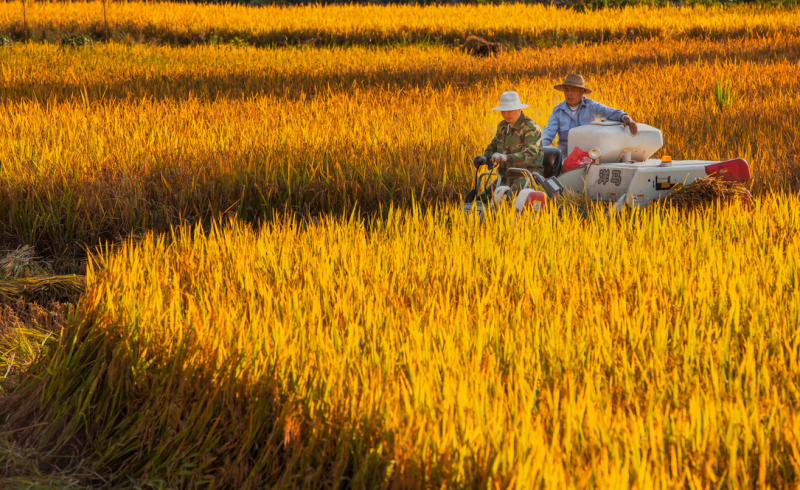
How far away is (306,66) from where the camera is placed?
1159cm

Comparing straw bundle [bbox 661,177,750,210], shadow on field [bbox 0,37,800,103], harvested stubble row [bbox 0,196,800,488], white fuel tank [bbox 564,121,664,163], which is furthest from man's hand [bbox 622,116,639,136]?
shadow on field [bbox 0,37,800,103]

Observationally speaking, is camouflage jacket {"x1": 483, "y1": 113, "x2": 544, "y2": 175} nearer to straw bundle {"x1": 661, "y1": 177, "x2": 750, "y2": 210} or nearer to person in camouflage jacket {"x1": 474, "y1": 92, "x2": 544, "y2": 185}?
person in camouflage jacket {"x1": 474, "y1": 92, "x2": 544, "y2": 185}

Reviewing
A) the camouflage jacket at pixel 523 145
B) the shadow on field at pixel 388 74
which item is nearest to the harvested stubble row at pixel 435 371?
the camouflage jacket at pixel 523 145

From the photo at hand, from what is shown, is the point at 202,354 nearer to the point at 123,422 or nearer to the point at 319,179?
the point at 123,422

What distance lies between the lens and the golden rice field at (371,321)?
5.43 ft

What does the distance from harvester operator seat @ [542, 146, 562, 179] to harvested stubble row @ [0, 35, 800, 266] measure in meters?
0.76

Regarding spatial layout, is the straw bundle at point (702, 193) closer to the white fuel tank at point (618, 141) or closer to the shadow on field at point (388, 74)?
the white fuel tank at point (618, 141)

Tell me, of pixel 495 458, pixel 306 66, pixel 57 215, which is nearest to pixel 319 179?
pixel 57 215

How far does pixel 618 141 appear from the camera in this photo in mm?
4207

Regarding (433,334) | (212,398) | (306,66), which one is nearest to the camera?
→ (212,398)

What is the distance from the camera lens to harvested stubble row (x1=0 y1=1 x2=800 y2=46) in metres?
15.5

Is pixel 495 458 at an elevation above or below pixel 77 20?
below

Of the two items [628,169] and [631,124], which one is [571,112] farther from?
[628,169]

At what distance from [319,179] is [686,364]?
3.53 meters
